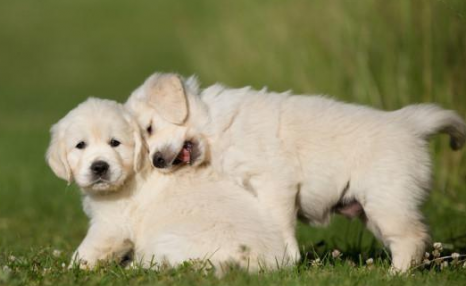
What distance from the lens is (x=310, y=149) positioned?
6.80 meters

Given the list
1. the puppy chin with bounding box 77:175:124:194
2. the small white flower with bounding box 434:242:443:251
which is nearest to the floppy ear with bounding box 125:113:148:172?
the puppy chin with bounding box 77:175:124:194

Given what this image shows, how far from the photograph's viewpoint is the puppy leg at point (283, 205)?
6.49 m

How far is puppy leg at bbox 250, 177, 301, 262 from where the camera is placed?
21.3ft

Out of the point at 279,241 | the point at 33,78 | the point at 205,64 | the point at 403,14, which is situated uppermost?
the point at 403,14

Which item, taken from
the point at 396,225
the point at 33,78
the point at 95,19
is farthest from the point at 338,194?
the point at 95,19

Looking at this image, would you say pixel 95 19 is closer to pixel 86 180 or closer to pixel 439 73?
pixel 439 73

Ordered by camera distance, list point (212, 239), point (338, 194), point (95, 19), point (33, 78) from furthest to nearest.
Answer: point (95, 19) < point (33, 78) < point (338, 194) < point (212, 239)

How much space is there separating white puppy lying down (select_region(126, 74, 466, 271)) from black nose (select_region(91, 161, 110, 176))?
434 mm

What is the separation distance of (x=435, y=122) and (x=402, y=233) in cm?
98

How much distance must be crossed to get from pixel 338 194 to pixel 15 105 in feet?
66.9

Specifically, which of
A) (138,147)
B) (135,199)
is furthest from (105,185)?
(138,147)

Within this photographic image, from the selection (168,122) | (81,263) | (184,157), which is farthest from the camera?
(168,122)

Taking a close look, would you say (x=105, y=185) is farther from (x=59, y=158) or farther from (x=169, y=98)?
(x=169, y=98)

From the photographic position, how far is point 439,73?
34.0 ft
